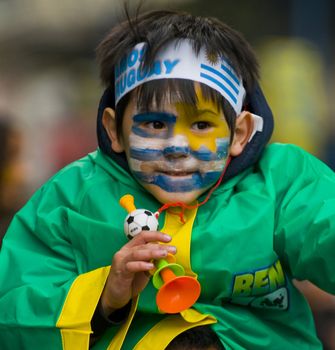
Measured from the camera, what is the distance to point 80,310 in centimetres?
216

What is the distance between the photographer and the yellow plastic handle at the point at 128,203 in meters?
2.13

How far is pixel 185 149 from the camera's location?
86.4 inches

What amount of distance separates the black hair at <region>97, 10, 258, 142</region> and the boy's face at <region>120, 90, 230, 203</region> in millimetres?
30

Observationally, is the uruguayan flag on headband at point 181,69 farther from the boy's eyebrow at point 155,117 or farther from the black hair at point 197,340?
the black hair at point 197,340

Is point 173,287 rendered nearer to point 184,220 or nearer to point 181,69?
point 184,220

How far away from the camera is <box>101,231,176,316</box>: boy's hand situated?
200 cm

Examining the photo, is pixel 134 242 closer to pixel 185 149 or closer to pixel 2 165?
pixel 185 149

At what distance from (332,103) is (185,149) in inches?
150

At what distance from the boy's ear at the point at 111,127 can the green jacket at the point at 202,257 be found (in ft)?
0.22

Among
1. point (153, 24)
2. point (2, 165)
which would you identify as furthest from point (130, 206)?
point (2, 165)

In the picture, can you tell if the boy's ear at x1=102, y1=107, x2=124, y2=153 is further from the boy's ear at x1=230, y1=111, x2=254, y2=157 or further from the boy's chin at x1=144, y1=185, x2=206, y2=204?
the boy's ear at x1=230, y1=111, x2=254, y2=157

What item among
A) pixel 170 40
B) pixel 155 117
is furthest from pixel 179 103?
pixel 170 40

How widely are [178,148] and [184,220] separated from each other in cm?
21

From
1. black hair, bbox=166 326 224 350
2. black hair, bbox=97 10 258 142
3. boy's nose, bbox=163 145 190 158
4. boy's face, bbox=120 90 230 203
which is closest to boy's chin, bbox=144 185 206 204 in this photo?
boy's face, bbox=120 90 230 203
